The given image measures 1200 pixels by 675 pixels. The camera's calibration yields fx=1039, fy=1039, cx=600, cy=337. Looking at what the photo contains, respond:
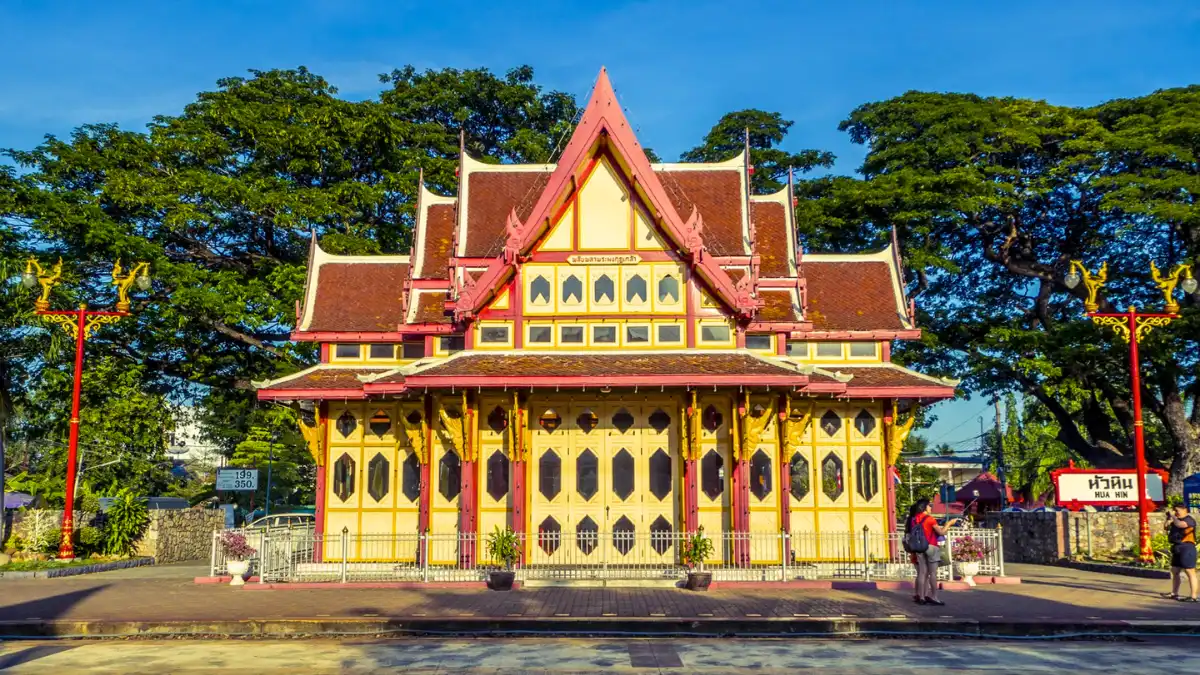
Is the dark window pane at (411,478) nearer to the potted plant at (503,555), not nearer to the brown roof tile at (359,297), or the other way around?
the potted plant at (503,555)

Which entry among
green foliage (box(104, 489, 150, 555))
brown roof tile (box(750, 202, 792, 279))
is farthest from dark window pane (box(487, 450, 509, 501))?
green foliage (box(104, 489, 150, 555))

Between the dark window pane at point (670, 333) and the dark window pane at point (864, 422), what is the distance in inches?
Result: 202

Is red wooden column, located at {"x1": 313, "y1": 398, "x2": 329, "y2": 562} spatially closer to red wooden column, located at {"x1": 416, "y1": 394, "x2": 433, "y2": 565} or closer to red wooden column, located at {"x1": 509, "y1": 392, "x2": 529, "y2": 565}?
red wooden column, located at {"x1": 416, "y1": 394, "x2": 433, "y2": 565}

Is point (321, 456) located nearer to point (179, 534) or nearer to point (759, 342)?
point (179, 534)

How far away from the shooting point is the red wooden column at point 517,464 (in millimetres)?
23562

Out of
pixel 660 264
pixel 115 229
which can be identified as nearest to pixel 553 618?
pixel 660 264

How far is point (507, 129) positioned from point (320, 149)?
12351 millimetres

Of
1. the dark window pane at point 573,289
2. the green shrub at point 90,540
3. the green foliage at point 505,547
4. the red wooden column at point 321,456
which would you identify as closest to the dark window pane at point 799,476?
→ the dark window pane at point 573,289

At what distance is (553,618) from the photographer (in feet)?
53.6

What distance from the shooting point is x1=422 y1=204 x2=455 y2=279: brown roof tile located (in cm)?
2850

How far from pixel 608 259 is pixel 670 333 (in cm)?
233

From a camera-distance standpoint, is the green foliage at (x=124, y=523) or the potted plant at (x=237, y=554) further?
the green foliage at (x=124, y=523)

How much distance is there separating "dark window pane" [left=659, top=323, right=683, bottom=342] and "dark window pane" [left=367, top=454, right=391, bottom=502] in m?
7.60

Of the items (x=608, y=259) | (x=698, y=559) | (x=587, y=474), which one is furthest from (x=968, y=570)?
(x=608, y=259)
